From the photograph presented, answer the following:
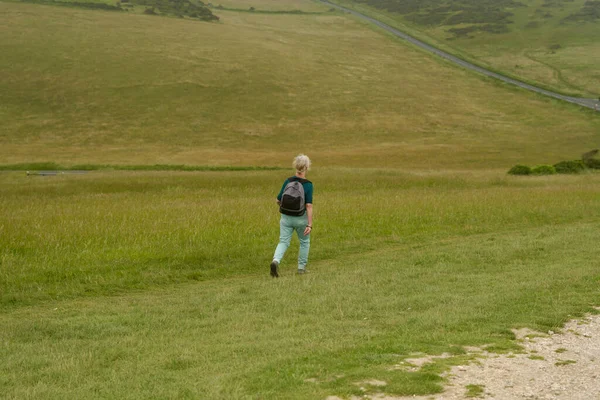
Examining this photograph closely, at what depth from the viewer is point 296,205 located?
1333 centimetres

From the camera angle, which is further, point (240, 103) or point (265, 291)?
point (240, 103)

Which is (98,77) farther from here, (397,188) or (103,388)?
(103,388)

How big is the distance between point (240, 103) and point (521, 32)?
8715cm

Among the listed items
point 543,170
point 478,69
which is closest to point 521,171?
point 543,170

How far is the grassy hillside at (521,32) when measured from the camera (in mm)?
112100

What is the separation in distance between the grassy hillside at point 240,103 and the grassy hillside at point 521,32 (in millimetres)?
14817

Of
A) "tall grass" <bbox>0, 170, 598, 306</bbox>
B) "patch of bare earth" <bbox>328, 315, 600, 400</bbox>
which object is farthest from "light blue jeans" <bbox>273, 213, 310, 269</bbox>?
"patch of bare earth" <bbox>328, 315, 600, 400</bbox>

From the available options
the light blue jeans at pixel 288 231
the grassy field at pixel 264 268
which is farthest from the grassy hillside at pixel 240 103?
the light blue jeans at pixel 288 231

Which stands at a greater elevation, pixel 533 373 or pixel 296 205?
pixel 296 205

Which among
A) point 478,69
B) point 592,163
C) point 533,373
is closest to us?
point 533,373

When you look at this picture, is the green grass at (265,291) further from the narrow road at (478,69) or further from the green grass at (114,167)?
the narrow road at (478,69)

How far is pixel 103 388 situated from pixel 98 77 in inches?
3344

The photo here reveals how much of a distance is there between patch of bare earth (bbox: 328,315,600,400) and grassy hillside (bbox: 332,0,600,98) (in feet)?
323

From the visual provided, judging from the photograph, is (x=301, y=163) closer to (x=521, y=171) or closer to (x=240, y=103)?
(x=521, y=171)
